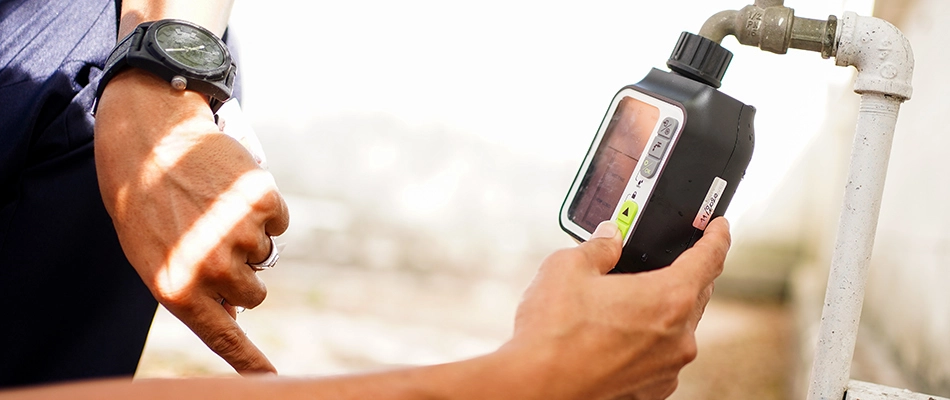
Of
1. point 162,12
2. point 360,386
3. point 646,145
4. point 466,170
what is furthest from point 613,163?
point 466,170

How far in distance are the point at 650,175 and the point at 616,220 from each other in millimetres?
48

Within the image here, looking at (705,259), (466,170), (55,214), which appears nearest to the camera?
(705,259)

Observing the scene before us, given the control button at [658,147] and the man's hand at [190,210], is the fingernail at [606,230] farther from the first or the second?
the man's hand at [190,210]

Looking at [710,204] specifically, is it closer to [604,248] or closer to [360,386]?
[604,248]

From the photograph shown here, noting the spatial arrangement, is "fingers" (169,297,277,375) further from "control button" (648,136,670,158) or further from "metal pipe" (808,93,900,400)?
"metal pipe" (808,93,900,400)

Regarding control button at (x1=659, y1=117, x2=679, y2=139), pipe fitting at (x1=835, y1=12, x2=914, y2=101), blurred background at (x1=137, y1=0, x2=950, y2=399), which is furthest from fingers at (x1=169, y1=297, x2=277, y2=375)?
blurred background at (x1=137, y1=0, x2=950, y2=399)

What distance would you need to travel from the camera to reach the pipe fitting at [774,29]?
1.88 ft

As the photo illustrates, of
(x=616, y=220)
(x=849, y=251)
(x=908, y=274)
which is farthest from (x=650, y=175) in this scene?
(x=908, y=274)

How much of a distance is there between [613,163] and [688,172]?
0.07 metres

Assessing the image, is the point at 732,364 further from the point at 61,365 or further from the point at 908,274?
the point at 61,365

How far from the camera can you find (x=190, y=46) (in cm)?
70

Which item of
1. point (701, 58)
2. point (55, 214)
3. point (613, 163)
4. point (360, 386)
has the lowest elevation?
point (55, 214)

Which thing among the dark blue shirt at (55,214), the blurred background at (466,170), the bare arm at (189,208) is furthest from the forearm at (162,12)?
the blurred background at (466,170)

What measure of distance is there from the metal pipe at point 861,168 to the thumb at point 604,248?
188 millimetres
